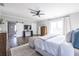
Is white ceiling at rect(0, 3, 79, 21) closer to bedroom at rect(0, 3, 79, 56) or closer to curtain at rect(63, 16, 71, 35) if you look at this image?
bedroom at rect(0, 3, 79, 56)

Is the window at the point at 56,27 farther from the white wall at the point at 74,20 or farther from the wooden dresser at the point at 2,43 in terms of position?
the wooden dresser at the point at 2,43

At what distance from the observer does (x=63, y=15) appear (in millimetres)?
1530

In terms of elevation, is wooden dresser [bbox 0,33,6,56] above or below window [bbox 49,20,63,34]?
below

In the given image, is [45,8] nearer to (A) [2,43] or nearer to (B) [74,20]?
(B) [74,20]

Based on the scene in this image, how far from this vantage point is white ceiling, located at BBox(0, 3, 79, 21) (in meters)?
1.45

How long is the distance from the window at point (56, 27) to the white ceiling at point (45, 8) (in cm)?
13

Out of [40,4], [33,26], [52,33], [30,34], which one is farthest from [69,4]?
[30,34]

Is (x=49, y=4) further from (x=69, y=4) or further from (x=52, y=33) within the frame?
(x=52, y=33)

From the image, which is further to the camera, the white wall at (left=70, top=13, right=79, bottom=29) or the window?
the window

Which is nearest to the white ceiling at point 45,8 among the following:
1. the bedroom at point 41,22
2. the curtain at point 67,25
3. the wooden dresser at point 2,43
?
the bedroom at point 41,22

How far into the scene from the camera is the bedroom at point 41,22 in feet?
4.82

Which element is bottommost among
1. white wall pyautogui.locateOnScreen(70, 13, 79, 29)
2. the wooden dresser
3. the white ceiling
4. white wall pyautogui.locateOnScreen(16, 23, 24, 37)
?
the wooden dresser

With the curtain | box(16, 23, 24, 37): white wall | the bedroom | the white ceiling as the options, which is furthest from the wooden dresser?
the curtain

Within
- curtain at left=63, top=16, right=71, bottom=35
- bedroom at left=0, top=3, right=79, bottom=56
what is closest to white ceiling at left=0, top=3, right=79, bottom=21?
bedroom at left=0, top=3, right=79, bottom=56
